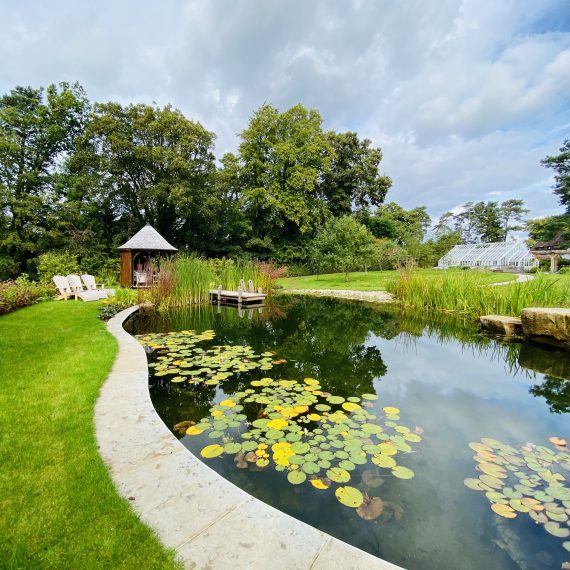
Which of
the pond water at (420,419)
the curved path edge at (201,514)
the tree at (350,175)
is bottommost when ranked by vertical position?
the pond water at (420,419)

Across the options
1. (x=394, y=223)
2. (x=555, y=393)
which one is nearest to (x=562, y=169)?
(x=394, y=223)

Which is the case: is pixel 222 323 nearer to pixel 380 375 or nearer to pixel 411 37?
pixel 380 375

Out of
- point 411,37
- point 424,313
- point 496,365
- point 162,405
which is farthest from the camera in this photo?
point 411,37

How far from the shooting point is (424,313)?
27.1 ft

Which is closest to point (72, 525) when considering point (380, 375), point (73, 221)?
point (380, 375)

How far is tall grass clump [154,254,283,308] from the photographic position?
8.64 m

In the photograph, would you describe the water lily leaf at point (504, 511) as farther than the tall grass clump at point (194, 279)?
No

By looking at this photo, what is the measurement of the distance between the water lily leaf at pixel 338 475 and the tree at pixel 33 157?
17.4m

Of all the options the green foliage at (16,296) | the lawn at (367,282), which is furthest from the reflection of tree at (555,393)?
the green foliage at (16,296)

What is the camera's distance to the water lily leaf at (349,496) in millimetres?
1787

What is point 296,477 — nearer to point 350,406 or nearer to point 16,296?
point 350,406

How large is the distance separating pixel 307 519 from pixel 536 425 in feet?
7.78

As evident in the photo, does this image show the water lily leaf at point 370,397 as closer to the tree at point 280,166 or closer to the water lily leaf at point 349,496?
the water lily leaf at point 349,496

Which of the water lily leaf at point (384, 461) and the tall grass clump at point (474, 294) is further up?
the tall grass clump at point (474, 294)
